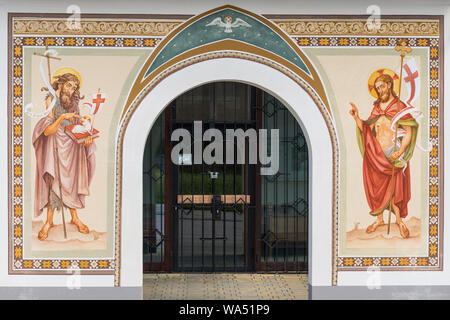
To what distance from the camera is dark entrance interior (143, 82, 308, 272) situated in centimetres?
950

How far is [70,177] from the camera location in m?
7.38

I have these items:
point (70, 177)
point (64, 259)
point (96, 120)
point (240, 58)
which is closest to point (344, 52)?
Result: point (240, 58)

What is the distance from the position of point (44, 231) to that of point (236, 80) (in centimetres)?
291

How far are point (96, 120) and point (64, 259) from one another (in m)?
1.70

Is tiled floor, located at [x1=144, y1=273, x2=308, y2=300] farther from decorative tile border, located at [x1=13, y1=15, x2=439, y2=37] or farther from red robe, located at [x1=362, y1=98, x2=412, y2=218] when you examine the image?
decorative tile border, located at [x1=13, y1=15, x2=439, y2=37]

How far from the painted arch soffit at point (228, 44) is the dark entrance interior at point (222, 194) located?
2.09 metres

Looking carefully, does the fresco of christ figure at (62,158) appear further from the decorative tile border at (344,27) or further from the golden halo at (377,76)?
the golden halo at (377,76)

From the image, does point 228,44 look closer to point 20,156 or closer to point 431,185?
point 20,156

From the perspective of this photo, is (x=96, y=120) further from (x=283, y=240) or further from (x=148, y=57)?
(x=283, y=240)

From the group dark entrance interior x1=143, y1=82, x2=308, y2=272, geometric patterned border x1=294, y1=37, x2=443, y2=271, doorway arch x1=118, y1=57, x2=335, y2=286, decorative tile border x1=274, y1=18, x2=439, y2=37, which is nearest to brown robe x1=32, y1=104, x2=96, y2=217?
doorway arch x1=118, y1=57, x2=335, y2=286

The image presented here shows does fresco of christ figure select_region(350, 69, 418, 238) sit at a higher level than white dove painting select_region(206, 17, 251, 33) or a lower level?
lower

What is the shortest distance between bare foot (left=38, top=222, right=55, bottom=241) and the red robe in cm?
381

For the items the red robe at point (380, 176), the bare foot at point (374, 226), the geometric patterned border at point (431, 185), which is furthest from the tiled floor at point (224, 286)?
the red robe at point (380, 176)

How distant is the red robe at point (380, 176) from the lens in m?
7.48
